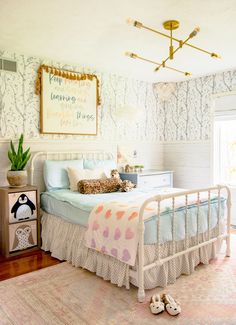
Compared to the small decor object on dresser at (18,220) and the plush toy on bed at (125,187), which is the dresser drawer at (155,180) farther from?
the small decor object on dresser at (18,220)

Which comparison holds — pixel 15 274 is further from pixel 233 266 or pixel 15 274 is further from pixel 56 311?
pixel 233 266

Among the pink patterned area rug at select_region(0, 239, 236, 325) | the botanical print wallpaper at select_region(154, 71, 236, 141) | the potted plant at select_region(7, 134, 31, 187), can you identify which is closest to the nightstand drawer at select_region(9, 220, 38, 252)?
the potted plant at select_region(7, 134, 31, 187)

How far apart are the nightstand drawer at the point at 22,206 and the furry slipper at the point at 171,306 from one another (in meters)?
1.87

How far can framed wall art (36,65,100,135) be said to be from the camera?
385cm

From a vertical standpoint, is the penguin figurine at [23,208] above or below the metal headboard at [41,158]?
below

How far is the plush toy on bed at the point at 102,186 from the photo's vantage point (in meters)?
3.39

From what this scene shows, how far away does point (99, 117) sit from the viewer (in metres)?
4.51

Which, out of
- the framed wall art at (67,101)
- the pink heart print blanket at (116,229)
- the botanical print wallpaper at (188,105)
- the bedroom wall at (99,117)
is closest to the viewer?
the pink heart print blanket at (116,229)

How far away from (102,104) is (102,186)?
1623 mm

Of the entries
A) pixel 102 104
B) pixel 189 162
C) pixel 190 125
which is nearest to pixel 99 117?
pixel 102 104

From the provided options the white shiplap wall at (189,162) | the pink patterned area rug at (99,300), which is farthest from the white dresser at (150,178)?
the pink patterned area rug at (99,300)

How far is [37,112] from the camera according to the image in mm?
3809

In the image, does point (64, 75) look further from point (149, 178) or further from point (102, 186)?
point (149, 178)

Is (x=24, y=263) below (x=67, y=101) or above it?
below
